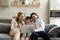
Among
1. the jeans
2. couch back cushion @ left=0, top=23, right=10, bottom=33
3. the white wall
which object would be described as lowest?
the jeans

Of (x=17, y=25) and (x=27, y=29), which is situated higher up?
(x=17, y=25)

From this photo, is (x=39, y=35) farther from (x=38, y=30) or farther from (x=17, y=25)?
(x=17, y=25)

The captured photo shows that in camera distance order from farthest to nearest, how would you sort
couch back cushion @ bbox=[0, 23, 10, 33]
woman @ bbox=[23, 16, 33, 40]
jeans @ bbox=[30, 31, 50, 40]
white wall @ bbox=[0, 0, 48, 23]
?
1. white wall @ bbox=[0, 0, 48, 23]
2. couch back cushion @ bbox=[0, 23, 10, 33]
3. woman @ bbox=[23, 16, 33, 40]
4. jeans @ bbox=[30, 31, 50, 40]

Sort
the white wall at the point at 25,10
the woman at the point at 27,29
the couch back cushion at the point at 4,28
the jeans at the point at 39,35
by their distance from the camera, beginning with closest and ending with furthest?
the jeans at the point at 39,35 < the woman at the point at 27,29 < the couch back cushion at the point at 4,28 < the white wall at the point at 25,10

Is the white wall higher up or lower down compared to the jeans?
higher up

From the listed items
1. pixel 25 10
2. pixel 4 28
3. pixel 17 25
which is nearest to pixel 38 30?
pixel 17 25

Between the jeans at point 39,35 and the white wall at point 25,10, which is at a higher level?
the white wall at point 25,10

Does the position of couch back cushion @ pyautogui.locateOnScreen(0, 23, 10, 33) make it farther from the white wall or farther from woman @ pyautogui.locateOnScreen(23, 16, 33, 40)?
the white wall

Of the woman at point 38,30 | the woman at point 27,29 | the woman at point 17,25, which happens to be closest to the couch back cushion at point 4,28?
the woman at point 17,25

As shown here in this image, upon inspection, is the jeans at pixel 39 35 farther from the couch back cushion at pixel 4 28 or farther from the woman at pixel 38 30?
the couch back cushion at pixel 4 28

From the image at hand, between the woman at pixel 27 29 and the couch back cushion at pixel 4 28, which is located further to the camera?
the couch back cushion at pixel 4 28

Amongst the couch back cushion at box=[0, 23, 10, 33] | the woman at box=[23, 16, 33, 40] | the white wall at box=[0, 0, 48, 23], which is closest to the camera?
the woman at box=[23, 16, 33, 40]

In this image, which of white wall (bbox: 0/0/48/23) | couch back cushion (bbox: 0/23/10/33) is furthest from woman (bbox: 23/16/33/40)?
white wall (bbox: 0/0/48/23)

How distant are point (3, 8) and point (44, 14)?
1923 millimetres
